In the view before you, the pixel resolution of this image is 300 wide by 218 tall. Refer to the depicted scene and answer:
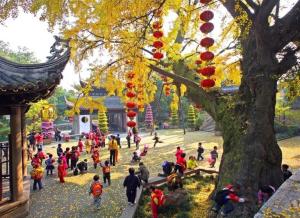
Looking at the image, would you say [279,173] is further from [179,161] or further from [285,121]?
[285,121]

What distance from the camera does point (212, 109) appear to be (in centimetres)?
1165

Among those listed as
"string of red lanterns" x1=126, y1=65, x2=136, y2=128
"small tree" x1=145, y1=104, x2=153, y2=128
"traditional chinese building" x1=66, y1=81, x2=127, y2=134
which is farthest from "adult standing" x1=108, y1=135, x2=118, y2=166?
"small tree" x1=145, y1=104, x2=153, y2=128

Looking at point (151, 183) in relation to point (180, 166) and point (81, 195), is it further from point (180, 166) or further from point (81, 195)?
point (81, 195)

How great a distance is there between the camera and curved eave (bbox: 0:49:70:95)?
7391mm

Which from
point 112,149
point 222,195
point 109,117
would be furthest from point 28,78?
point 109,117

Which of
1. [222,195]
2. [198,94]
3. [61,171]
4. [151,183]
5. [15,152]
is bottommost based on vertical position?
[151,183]

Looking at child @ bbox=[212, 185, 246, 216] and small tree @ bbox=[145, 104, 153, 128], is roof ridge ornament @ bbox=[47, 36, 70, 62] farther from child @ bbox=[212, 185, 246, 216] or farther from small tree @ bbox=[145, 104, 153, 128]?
small tree @ bbox=[145, 104, 153, 128]

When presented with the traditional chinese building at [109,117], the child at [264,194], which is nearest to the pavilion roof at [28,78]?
the child at [264,194]

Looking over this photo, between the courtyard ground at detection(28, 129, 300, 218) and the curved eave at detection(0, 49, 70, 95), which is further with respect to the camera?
the courtyard ground at detection(28, 129, 300, 218)

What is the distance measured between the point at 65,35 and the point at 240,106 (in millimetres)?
6224

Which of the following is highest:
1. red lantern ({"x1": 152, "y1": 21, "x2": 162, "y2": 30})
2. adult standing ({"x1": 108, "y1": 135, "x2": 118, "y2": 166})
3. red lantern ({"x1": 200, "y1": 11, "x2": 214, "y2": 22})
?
red lantern ({"x1": 152, "y1": 21, "x2": 162, "y2": 30})

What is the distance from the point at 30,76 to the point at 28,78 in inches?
5.8

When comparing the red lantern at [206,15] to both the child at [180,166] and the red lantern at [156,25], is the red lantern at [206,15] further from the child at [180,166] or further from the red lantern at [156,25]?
the child at [180,166]

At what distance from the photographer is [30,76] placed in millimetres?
8031
